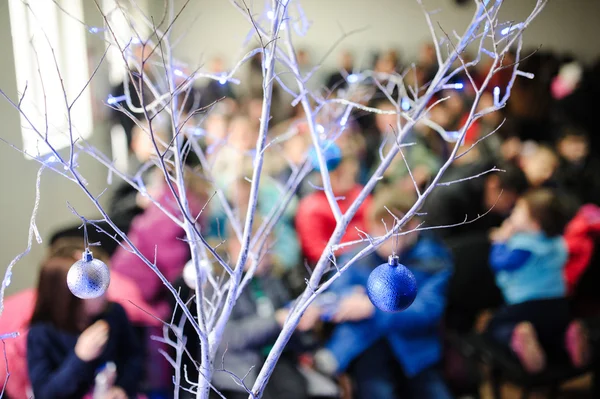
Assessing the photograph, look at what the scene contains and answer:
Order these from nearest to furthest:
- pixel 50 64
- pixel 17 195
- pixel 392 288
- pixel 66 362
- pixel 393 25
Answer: pixel 392 288 < pixel 66 362 < pixel 17 195 < pixel 50 64 < pixel 393 25

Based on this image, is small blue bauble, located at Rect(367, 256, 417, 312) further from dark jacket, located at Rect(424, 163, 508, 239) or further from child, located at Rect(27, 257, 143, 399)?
dark jacket, located at Rect(424, 163, 508, 239)

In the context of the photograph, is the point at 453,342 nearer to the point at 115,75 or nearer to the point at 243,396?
the point at 243,396

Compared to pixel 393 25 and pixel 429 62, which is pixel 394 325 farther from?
pixel 393 25

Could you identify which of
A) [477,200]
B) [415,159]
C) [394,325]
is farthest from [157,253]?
[415,159]

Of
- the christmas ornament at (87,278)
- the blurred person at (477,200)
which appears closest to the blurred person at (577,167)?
the blurred person at (477,200)

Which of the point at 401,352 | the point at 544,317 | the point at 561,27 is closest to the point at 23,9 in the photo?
the point at 401,352

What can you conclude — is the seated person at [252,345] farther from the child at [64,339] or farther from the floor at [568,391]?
the floor at [568,391]

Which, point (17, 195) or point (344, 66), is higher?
point (17, 195)

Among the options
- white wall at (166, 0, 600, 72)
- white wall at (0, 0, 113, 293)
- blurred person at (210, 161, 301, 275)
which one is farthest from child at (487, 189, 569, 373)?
white wall at (166, 0, 600, 72)

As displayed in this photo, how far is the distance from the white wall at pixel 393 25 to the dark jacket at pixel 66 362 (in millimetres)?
3905

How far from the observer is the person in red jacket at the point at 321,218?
2578mm

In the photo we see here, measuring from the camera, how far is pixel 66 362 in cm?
168

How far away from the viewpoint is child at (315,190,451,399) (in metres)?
1.96

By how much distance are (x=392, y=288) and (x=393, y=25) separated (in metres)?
5.67
